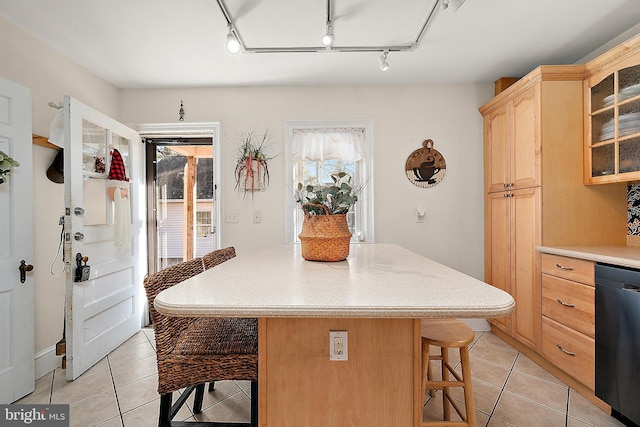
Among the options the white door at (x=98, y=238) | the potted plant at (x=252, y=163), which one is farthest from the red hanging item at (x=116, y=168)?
the potted plant at (x=252, y=163)

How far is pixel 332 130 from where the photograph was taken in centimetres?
325

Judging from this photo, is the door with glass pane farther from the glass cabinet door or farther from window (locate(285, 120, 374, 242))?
the glass cabinet door

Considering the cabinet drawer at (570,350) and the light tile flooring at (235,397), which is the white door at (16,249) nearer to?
the light tile flooring at (235,397)

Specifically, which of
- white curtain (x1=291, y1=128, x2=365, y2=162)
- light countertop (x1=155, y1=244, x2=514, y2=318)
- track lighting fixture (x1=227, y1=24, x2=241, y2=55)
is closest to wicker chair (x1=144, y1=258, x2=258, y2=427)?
light countertop (x1=155, y1=244, x2=514, y2=318)

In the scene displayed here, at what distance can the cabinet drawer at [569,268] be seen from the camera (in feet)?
6.31

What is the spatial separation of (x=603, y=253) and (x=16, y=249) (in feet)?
12.1

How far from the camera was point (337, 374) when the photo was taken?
3.40ft

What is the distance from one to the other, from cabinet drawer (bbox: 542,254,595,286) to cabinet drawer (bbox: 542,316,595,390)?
345 mm

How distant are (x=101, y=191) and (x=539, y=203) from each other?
137 inches

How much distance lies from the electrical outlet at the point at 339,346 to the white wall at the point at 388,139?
225 centimetres

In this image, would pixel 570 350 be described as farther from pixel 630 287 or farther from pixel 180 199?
pixel 180 199

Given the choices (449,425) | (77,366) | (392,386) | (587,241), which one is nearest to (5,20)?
(77,366)

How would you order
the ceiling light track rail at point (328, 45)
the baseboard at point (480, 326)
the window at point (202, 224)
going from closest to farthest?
the ceiling light track rail at point (328, 45) → the baseboard at point (480, 326) → the window at point (202, 224)

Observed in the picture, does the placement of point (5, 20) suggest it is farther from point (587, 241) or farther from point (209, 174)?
point (587, 241)
